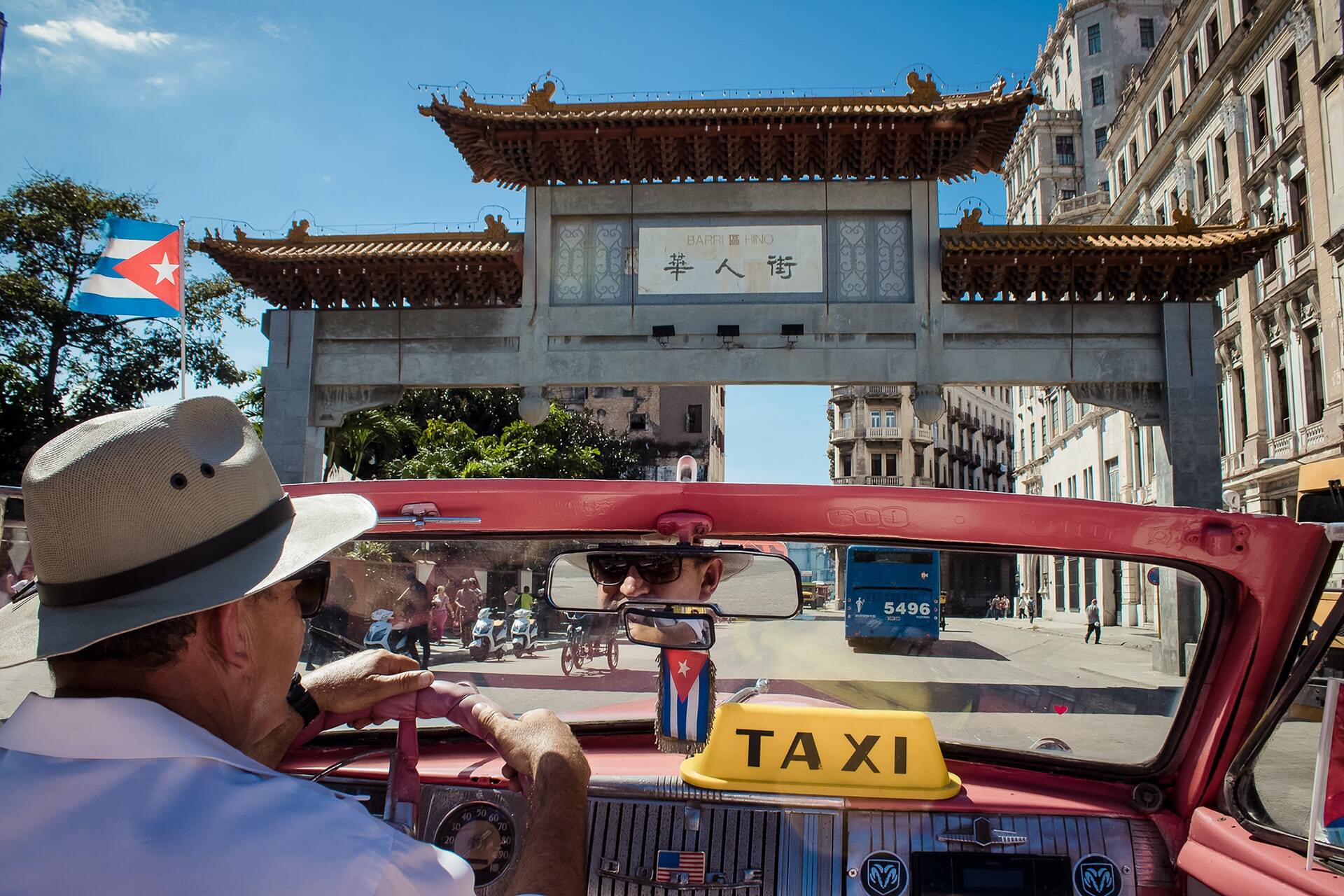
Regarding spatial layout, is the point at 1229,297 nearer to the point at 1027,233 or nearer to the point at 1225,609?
the point at 1027,233

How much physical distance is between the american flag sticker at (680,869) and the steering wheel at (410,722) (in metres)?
0.47

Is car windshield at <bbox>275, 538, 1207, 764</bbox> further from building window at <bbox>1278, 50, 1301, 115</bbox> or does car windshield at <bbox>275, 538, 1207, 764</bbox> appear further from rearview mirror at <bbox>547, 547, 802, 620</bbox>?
building window at <bbox>1278, 50, 1301, 115</bbox>

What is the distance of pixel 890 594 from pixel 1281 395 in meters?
28.7

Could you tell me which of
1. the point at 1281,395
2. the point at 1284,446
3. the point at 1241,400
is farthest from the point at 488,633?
the point at 1241,400

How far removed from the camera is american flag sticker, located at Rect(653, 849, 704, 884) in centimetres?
217

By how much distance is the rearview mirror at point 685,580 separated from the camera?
6.88ft

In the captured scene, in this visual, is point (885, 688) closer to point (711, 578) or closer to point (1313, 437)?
point (711, 578)

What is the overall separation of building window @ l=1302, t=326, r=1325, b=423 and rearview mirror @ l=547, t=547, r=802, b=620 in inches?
1050

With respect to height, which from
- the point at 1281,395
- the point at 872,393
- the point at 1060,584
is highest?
the point at 872,393

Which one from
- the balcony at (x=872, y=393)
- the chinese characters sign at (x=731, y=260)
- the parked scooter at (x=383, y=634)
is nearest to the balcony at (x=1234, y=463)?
the chinese characters sign at (x=731, y=260)

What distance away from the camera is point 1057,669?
8.13 feet

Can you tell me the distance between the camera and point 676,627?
2.16 m

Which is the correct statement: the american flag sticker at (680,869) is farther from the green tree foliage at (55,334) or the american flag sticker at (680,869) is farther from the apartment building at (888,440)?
the apartment building at (888,440)

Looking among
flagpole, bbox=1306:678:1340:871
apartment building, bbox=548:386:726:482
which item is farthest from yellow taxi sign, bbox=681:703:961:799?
apartment building, bbox=548:386:726:482
